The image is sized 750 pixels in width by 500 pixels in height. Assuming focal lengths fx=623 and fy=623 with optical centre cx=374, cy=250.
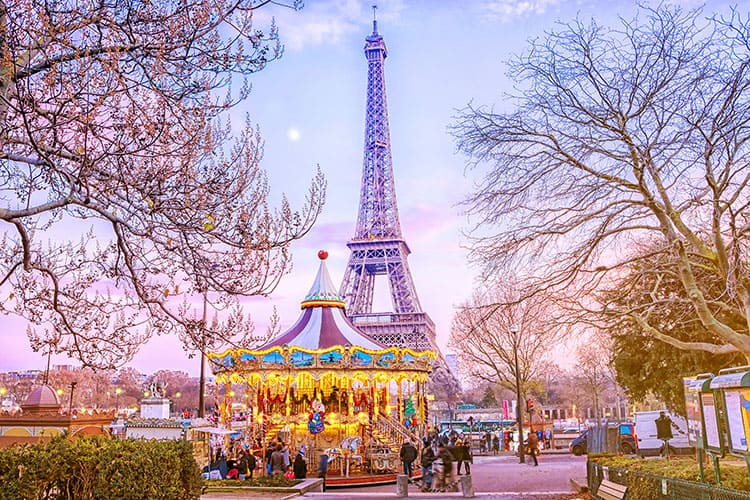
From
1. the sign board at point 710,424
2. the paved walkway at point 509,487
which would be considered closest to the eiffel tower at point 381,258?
the paved walkway at point 509,487

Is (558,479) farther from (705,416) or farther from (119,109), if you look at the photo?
(119,109)

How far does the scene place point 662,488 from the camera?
892 cm

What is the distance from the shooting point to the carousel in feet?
71.6

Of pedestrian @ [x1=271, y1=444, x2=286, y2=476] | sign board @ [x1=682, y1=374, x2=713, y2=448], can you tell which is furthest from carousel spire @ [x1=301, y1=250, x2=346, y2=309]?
sign board @ [x1=682, y1=374, x2=713, y2=448]

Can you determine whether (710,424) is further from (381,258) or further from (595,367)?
(381,258)

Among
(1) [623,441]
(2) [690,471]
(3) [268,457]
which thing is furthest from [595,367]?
(2) [690,471]

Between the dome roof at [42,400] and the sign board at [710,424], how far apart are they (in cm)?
1953

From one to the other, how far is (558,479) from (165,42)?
15650mm

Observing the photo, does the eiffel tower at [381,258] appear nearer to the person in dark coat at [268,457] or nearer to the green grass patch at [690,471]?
the person in dark coat at [268,457]

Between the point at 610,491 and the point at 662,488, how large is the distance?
8.85 ft

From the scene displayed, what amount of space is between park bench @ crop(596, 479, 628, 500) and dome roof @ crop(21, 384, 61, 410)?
17277 millimetres

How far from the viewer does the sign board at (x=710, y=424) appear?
8.36 metres

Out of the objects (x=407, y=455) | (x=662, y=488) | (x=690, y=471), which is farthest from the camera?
(x=407, y=455)

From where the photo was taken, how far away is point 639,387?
22.8 metres
